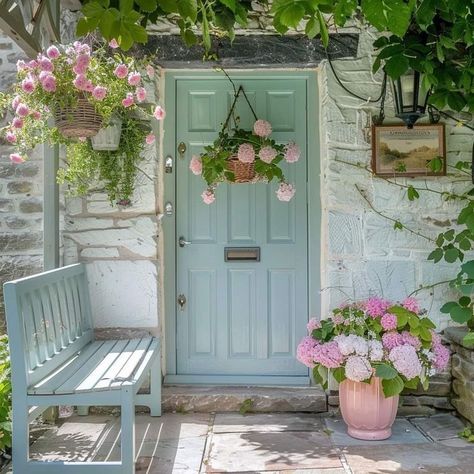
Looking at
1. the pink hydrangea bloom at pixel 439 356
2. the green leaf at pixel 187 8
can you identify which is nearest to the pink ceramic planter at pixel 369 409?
the pink hydrangea bloom at pixel 439 356

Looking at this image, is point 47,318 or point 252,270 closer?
point 47,318

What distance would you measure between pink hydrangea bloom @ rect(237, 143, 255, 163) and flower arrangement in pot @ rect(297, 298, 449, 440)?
42.3 inches

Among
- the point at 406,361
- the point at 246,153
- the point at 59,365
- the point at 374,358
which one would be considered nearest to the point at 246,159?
the point at 246,153

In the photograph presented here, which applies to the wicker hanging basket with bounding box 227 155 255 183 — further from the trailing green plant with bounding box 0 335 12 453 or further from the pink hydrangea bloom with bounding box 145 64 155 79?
the trailing green plant with bounding box 0 335 12 453

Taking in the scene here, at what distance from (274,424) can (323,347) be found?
2.09 ft

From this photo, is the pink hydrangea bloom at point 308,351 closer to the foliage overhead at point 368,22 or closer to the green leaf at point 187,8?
the foliage overhead at point 368,22

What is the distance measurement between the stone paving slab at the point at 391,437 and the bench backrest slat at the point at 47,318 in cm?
160

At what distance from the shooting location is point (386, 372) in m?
3.24

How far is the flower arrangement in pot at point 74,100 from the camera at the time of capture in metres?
3.19

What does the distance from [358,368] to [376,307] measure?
42 centimetres

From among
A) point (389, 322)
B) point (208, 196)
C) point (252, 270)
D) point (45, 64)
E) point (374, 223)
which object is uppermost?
point (45, 64)

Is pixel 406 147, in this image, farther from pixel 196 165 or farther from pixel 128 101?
pixel 128 101

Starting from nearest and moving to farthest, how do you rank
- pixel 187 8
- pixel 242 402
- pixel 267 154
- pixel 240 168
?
pixel 187 8 < pixel 267 154 < pixel 240 168 < pixel 242 402

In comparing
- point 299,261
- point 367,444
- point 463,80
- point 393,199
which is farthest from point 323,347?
point 463,80
